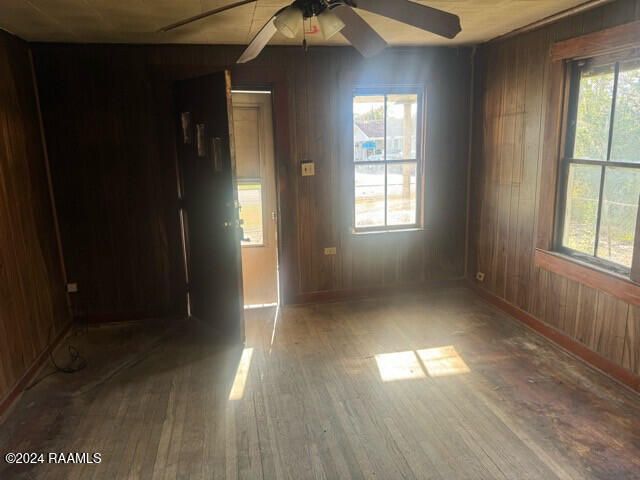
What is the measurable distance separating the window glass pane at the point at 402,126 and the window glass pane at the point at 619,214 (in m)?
1.80

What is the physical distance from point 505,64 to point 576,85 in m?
0.83

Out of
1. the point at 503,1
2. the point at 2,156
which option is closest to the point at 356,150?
the point at 503,1

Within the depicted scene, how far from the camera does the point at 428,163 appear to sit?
4301 mm

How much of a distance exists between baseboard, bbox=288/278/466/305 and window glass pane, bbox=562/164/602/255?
1467 mm

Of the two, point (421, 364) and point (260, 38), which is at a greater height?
point (260, 38)

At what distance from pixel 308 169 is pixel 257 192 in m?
0.55

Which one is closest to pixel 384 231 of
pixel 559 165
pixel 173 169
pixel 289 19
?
pixel 559 165

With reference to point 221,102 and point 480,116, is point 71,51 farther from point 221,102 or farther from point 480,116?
point 480,116

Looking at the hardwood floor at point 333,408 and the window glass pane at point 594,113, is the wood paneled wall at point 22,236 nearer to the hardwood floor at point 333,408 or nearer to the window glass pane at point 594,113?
the hardwood floor at point 333,408

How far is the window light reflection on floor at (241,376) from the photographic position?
2841 millimetres

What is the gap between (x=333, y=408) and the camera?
2.67 metres

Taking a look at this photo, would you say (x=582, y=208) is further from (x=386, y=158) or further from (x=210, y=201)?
(x=210, y=201)

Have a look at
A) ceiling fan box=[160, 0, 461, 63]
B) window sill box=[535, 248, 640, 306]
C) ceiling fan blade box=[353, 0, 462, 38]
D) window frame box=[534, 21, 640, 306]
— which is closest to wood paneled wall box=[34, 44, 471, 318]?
window frame box=[534, 21, 640, 306]

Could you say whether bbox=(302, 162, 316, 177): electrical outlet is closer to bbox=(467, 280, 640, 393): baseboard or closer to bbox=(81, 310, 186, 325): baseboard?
bbox=(81, 310, 186, 325): baseboard
